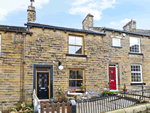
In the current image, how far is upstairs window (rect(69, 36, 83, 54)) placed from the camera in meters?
11.3

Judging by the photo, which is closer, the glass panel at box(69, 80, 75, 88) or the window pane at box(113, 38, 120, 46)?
the glass panel at box(69, 80, 75, 88)

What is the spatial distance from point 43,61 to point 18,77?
2018mm

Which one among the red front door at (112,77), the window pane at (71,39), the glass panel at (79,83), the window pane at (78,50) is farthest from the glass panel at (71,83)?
the red front door at (112,77)

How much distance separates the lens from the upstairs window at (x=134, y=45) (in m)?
13.8

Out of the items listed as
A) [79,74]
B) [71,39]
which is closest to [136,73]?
[79,74]

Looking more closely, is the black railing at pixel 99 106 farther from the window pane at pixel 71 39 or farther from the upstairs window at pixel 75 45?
the window pane at pixel 71 39

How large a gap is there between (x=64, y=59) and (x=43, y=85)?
99.4 inches

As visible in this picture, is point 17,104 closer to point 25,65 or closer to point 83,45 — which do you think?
point 25,65

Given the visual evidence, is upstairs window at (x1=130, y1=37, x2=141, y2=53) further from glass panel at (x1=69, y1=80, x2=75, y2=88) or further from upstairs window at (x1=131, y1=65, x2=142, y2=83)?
glass panel at (x1=69, y1=80, x2=75, y2=88)

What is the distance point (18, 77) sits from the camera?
9375mm

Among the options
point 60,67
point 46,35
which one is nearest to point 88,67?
point 60,67

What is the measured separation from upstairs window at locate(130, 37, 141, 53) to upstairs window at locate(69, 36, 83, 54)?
5.51 meters

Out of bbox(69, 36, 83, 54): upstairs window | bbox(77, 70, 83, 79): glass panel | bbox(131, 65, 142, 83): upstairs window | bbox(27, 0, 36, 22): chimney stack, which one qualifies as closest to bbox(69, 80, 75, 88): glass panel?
bbox(77, 70, 83, 79): glass panel

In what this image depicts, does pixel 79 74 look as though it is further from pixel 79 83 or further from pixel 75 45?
pixel 75 45
